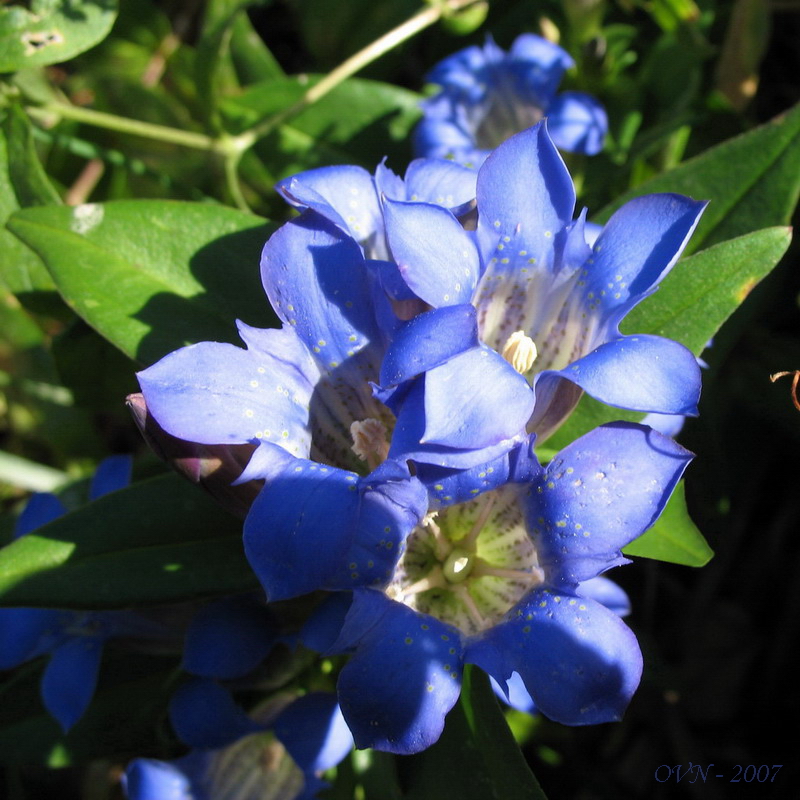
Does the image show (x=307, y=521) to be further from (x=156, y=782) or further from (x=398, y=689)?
(x=156, y=782)

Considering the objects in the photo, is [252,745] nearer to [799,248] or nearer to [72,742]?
[72,742]

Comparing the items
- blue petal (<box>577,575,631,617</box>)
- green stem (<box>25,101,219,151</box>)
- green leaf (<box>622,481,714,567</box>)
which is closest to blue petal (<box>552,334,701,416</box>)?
green leaf (<box>622,481,714,567</box>)

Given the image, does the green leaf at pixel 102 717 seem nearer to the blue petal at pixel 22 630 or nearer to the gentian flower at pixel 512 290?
the blue petal at pixel 22 630

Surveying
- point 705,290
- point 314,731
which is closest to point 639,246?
point 705,290

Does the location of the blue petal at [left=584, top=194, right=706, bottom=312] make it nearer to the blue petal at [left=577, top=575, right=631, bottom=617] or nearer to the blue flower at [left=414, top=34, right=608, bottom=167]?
the blue petal at [left=577, top=575, right=631, bottom=617]

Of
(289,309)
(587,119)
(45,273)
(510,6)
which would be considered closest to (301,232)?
(289,309)

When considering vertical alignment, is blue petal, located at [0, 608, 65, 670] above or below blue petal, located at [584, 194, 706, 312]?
below
